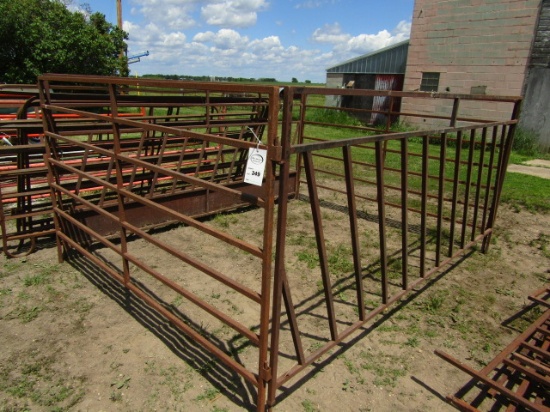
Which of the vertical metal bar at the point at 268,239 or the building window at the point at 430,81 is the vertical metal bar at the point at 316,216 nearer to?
the vertical metal bar at the point at 268,239

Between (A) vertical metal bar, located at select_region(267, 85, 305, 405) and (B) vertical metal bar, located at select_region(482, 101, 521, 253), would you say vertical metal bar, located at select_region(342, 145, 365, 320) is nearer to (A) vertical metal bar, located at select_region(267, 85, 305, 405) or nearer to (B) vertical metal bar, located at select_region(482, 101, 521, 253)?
(A) vertical metal bar, located at select_region(267, 85, 305, 405)

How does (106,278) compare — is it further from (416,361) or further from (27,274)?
(416,361)

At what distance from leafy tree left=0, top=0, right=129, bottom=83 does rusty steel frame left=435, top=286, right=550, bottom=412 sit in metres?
17.4

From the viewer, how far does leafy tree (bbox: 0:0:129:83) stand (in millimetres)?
15141

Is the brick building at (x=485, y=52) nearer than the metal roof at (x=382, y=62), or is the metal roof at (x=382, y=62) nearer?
the brick building at (x=485, y=52)

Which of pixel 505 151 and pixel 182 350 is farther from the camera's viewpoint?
pixel 505 151

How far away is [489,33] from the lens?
10820 millimetres

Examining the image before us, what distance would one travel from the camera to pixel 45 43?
50.0 ft

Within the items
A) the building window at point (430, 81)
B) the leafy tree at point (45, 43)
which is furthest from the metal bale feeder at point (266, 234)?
the leafy tree at point (45, 43)

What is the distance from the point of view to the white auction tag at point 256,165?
5.65 ft

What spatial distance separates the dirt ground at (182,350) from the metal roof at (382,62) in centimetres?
1159

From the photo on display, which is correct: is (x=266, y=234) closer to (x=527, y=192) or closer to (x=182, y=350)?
(x=182, y=350)

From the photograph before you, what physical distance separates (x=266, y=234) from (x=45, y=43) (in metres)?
17.4

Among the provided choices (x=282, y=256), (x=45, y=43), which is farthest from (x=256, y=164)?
(x=45, y=43)
